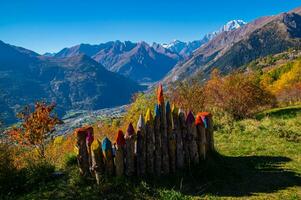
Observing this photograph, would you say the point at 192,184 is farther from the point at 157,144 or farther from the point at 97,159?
the point at 97,159

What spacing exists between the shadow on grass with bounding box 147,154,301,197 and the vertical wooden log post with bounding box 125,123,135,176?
1172 mm

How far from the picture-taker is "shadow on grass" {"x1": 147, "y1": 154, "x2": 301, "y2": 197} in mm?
15125

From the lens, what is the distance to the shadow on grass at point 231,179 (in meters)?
15.1

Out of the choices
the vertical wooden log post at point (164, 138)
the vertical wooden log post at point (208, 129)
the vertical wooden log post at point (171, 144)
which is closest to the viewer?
the vertical wooden log post at point (164, 138)

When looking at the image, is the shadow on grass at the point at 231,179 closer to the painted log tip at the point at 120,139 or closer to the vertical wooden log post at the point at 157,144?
the vertical wooden log post at the point at 157,144

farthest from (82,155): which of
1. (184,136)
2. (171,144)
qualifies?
(184,136)

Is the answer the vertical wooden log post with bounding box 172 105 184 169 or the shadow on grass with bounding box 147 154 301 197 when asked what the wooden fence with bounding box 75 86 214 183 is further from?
the shadow on grass with bounding box 147 154 301 197

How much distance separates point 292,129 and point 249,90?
2090 cm

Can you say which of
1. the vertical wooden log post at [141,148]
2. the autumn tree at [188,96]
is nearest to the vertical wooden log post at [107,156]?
the vertical wooden log post at [141,148]

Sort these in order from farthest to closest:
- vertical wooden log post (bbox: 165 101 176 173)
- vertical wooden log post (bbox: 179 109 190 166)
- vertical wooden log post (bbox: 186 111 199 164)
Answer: vertical wooden log post (bbox: 186 111 199 164)
vertical wooden log post (bbox: 179 109 190 166)
vertical wooden log post (bbox: 165 101 176 173)

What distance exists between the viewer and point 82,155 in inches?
602

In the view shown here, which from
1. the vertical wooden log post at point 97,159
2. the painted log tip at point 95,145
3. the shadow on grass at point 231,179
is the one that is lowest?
the shadow on grass at point 231,179

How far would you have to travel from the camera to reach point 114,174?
15219 millimetres

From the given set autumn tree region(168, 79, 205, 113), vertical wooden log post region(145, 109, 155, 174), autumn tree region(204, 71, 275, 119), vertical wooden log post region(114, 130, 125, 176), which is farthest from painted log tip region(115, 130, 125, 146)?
autumn tree region(204, 71, 275, 119)
